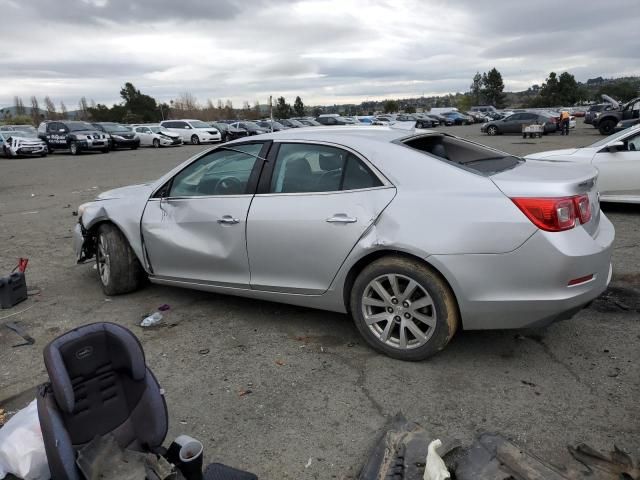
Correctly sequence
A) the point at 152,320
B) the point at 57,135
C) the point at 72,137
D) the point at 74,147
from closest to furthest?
the point at 152,320
the point at 72,137
the point at 74,147
the point at 57,135

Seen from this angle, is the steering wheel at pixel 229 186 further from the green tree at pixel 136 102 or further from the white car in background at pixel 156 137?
the green tree at pixel 136 102

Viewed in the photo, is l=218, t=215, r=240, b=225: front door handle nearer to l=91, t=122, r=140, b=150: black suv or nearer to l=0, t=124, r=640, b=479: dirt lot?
l=0, t=124, r=640, b=479: dirt lot

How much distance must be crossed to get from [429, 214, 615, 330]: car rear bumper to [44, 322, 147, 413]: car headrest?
181 centimetres

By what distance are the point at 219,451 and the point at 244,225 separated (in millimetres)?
1732

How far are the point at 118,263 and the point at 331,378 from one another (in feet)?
8.32

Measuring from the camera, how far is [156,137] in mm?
31750

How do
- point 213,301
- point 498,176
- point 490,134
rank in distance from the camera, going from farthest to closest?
point 490,134, point 213,301, point 498,176

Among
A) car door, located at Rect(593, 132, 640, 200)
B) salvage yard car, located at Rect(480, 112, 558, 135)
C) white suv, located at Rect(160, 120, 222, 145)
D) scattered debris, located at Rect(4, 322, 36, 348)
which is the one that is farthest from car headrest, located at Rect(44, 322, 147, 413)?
white suv, located at Rect(160, 120, 222, 145)

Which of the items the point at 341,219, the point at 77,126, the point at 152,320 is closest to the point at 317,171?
the point at 341,219

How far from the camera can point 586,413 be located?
9.57ft

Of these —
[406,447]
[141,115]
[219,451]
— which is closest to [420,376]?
[406,447]

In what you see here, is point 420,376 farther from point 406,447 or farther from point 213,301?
point 213,301

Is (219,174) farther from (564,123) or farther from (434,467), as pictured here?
(564,123)

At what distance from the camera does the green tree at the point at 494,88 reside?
97.7m
